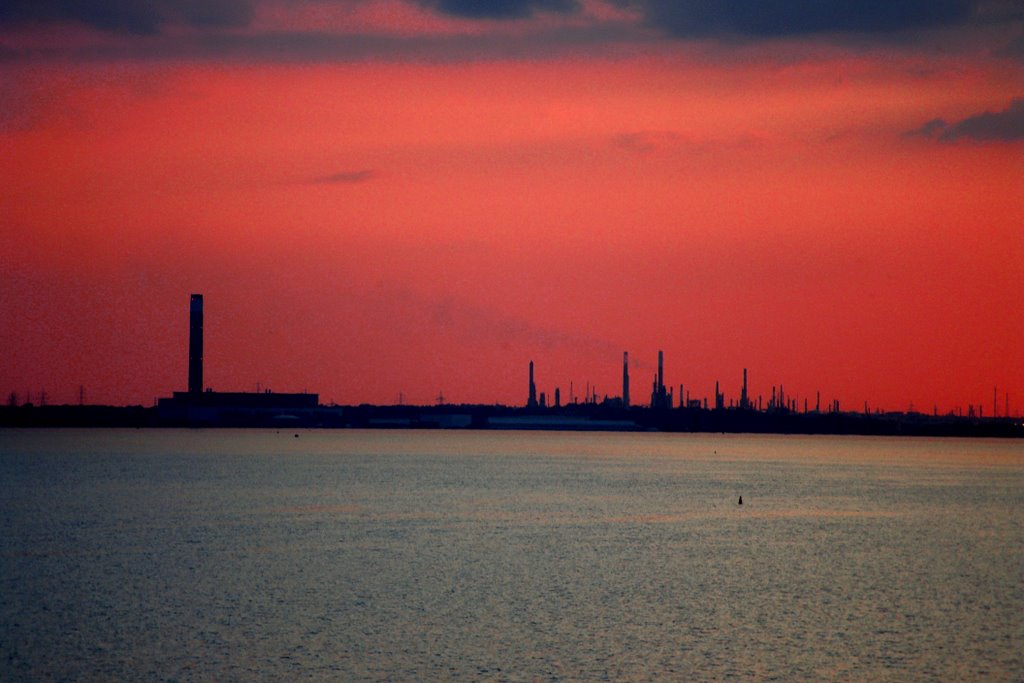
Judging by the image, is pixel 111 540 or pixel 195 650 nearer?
pixel 195 650

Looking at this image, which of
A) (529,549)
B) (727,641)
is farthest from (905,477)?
(727,641)

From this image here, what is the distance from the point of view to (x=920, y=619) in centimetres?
4712

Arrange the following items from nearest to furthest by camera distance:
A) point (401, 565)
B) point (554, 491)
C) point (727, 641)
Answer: point (727, 641), point (401, 565), point (554, 491)

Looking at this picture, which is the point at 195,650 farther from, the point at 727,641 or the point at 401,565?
the point at 401,565

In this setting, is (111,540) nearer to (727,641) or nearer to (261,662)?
(261,662)

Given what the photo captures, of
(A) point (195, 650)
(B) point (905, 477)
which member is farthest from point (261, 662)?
(B) point (905, 477)

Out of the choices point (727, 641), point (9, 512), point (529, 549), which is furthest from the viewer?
point (9, 512)

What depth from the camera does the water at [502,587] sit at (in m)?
38.9

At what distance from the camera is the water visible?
3894cm

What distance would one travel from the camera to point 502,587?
2112 inches

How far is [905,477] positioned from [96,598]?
126 meters

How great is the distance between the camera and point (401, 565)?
2382 inches

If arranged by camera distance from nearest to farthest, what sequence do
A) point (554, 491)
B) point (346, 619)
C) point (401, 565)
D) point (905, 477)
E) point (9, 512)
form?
point (346, 619)
point (401, 565)
point (9, 512)
point (554, 491)
point (905, 477)

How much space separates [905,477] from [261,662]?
432 feet
